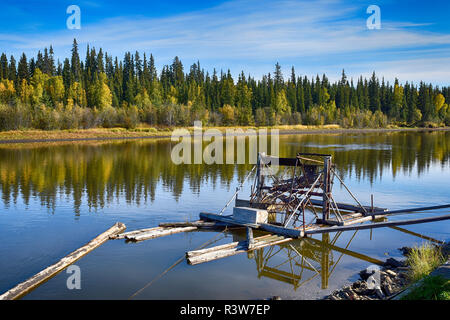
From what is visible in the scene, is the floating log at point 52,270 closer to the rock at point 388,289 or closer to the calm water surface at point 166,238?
the calm water surface at point 166,238

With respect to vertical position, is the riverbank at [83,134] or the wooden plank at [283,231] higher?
the riverbank at [83,134]

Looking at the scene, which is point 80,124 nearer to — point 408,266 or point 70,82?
point 70,82

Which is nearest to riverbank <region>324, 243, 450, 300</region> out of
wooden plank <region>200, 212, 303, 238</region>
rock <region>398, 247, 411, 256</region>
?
rock <region>398, 247, 411, 256</region>

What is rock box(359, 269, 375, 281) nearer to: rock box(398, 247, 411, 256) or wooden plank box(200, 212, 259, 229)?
rock box(398, 247, 411, 256)

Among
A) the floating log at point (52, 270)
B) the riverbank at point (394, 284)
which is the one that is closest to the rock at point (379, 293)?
the riverbank at point (394, 284)

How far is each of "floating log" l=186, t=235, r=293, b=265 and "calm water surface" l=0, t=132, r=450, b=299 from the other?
Answer: 0.28 m

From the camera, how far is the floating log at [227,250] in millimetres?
13867

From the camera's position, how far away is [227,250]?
14.5 metres

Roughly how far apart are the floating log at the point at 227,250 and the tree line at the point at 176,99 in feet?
241

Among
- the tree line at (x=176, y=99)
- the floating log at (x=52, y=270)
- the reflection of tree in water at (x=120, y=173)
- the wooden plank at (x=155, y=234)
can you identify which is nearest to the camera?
the floating log at (x=52, y=270)

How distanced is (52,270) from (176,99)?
110m

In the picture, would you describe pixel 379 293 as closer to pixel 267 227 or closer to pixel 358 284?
pixel 358 284

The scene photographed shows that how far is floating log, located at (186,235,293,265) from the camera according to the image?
1387 cm

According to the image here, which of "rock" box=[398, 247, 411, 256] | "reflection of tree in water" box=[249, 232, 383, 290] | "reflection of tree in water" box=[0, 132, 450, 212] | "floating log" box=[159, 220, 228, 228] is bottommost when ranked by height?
"reflection of tree in water" box=[249, 232, 383, 290]
